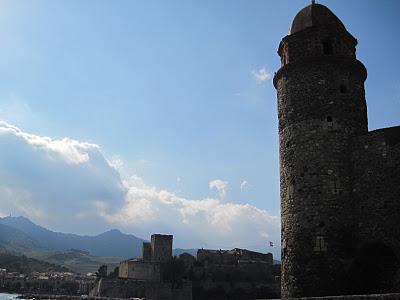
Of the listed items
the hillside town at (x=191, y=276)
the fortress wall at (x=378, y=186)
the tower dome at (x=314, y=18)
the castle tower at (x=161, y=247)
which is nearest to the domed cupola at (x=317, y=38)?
the tower dome at (x=314, y=18)

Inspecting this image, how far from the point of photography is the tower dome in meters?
23.6

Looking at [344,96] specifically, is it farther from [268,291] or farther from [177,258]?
[177,258]

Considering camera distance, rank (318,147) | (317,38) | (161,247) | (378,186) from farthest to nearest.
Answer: (161,247)
(317,38)
(318,147)
(378,186)

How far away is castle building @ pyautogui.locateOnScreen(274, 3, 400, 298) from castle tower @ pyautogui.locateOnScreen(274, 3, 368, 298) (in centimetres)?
4

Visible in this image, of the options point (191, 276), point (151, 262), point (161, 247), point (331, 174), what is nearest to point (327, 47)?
point (331, 174)

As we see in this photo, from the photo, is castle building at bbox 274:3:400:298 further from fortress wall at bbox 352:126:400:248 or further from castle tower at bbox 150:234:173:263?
castle tower at bbox 150:234:173:263

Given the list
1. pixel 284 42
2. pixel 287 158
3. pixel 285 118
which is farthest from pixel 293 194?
pixel 284 42

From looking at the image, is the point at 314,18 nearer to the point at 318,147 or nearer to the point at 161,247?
the point at 318,147

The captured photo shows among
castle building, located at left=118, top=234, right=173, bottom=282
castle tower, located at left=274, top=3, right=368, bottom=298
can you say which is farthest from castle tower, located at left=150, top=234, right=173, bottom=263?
castle tower, located at left=274, top=3, right=368, bottom=298

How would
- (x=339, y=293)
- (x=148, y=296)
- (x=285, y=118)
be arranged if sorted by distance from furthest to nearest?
(x=148, y=296) → (x=285, y=118) → (x=339, y=293)

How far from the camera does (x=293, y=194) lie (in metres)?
22.1

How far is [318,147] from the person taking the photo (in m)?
21.8

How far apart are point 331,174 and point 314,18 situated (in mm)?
7684

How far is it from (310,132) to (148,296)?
4089 centimetres
